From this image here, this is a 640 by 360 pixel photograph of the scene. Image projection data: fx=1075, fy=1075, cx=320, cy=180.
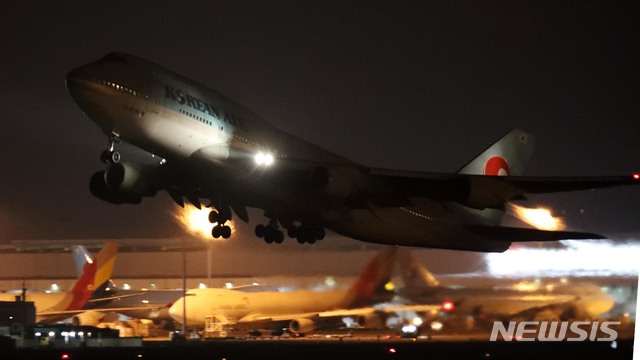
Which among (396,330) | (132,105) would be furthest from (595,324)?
(132,105)

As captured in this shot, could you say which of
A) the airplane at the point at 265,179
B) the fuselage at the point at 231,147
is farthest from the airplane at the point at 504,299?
the fuselage at the point at 231,147

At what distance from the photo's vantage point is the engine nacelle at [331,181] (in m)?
36.7

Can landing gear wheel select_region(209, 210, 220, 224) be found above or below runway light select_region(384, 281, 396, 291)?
above

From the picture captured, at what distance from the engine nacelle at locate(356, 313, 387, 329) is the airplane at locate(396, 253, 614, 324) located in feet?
11.8

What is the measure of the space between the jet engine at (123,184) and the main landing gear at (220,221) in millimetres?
2505

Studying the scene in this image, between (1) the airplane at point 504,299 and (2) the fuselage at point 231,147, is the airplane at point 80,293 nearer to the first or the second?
(1) the airplane at point 504,299

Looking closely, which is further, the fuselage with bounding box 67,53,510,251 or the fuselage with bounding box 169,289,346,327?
the fuselage with bounding box 169,289,346,327

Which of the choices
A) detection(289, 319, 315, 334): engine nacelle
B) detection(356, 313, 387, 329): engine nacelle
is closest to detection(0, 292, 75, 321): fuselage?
detection(289, 319, 315, 334): engine nacelle

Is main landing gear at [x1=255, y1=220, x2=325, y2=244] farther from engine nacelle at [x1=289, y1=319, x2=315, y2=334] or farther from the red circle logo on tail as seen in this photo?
engine nacelle at [x1=289, y1=319, x2=315, y2=334]

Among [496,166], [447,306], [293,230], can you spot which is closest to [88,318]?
[447,306]

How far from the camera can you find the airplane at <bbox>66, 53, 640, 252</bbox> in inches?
1308

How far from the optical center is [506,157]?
46.7m

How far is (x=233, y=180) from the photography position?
35125mm

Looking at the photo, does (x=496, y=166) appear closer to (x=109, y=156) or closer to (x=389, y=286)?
(x=389, y=286)
